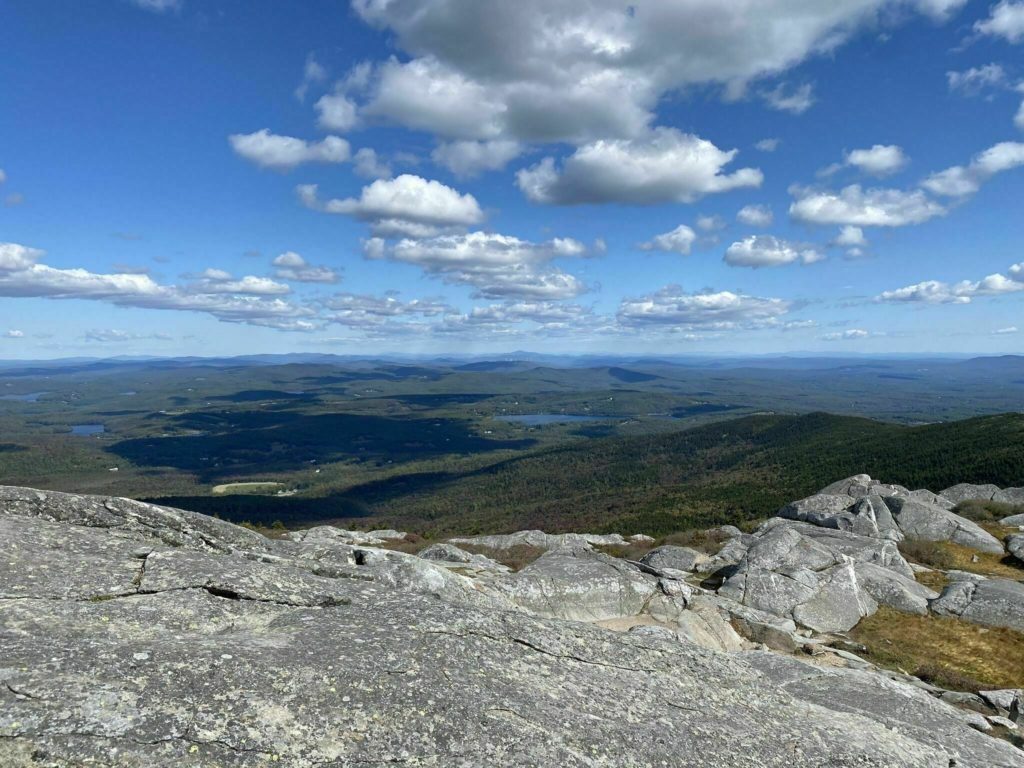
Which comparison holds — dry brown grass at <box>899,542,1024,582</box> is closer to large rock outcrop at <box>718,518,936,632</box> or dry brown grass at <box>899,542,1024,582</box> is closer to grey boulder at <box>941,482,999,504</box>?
large rock outcrop at <box>718,518,936,632</box>

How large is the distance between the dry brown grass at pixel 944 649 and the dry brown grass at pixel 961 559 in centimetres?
1385

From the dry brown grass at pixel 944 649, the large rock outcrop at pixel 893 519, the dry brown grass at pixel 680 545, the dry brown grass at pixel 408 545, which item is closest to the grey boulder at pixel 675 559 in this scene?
the dry brown grass at pixel 680 545

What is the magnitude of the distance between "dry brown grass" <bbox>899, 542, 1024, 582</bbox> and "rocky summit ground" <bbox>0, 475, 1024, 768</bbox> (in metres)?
26.3

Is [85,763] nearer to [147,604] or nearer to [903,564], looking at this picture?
[147,604]

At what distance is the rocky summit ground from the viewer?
782cm

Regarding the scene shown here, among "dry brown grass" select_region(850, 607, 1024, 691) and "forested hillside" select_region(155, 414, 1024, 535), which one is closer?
"dry brown grass" select_region(850, 607, 1024, 691)

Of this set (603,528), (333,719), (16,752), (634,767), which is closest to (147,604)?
(16,752)

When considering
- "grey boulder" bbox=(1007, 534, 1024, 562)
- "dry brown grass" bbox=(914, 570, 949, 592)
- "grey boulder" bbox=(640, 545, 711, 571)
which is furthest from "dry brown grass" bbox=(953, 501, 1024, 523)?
"grey boulder" bbox=(640, 545, 711, 571)

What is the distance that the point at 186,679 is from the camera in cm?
859

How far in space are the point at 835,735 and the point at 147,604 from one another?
45.9ft

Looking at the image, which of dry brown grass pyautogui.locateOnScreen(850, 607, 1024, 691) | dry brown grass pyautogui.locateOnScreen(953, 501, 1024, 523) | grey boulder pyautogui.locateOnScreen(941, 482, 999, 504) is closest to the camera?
dry brown grass pyautogui.locateOnScreen(850, 607, 1024, 691)

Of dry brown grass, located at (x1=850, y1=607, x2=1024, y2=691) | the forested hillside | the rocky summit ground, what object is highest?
the rocky summit ground

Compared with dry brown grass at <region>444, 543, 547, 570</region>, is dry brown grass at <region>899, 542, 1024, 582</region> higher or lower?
higher

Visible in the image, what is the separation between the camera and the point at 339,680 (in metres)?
9.17
